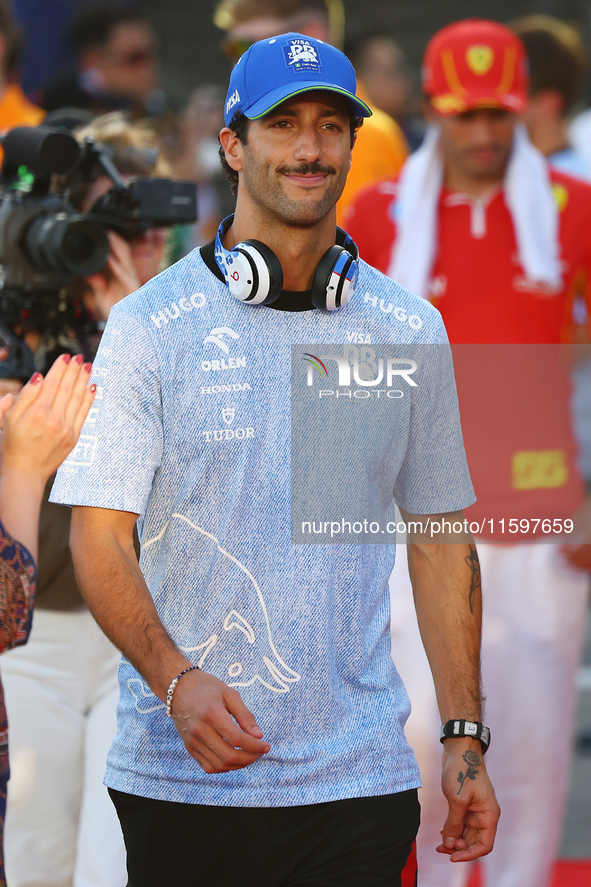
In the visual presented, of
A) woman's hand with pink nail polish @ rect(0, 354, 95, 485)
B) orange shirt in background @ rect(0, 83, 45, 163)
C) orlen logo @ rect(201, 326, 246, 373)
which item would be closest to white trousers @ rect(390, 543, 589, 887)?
orlen logo @ rect(201, 326, 246, 373)

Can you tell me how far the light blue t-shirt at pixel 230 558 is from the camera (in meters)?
2.56

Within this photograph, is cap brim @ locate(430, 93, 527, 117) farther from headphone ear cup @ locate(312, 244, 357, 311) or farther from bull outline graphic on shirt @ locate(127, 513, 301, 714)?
bull outline graphic on shirt @ locate(127, 513, 301, 714)

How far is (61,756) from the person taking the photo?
3.51 meters

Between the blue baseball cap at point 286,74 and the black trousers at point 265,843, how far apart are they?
139cm

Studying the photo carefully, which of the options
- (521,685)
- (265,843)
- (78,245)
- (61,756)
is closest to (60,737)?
(61,756)

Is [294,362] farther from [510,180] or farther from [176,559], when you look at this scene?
[510,180]

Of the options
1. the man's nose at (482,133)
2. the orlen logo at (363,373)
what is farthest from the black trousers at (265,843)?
the man's nose at (482,133)

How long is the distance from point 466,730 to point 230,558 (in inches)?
25.0

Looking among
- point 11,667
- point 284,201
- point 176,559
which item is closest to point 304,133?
point 284,201

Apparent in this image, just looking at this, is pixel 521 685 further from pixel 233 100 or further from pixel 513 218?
pixel 233 100

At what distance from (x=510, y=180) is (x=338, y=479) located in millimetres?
2032

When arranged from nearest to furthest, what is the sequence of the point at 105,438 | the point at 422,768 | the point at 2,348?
the point at 105,438 < the point at 2,348 < the point at 422,768

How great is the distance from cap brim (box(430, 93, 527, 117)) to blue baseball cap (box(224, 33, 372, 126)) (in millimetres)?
1766

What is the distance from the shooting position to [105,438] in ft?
8.44
